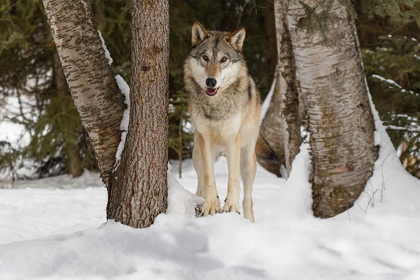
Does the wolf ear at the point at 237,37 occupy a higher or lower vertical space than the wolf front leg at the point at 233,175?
higher

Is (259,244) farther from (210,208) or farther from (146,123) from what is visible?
(146,123)

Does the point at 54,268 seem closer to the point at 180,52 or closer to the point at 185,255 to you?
the point at 185,255

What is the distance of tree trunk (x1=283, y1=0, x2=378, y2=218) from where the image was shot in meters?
5.29

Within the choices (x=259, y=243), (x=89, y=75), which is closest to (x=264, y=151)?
(x=259, y=243)

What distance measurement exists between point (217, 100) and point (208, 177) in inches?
29.8

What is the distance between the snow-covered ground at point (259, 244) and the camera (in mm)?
3836

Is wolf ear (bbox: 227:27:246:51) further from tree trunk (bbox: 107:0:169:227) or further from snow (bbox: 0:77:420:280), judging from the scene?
snow (bbox: 0:77:420:280)

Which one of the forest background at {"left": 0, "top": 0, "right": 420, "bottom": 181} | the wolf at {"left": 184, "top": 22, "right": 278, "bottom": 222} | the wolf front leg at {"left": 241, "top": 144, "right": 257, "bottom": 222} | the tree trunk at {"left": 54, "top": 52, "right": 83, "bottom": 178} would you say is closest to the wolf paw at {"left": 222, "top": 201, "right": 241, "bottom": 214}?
the wolf at {"left": 184, "top": 22, "right": 278, "bottom": 222}

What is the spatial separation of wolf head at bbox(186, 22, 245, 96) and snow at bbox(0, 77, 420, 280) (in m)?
1.01

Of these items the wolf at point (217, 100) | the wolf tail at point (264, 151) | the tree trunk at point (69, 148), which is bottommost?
the tree trunk at point (69, 148)

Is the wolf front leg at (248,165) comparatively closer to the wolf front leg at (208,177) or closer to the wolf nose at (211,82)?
the wolf front leg at (208,177)

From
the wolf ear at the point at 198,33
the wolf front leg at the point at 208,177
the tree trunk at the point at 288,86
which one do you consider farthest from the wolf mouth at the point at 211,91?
the tree trunk at the point at 288,86

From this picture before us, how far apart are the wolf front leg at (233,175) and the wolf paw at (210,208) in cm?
15

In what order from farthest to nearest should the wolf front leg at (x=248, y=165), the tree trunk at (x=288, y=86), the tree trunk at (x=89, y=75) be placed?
1. the tree trunk at (x=288, y=86)
2. the wolf front leg at (x=248, y=165)
3. the tree trunk at (x=89, y=75)
